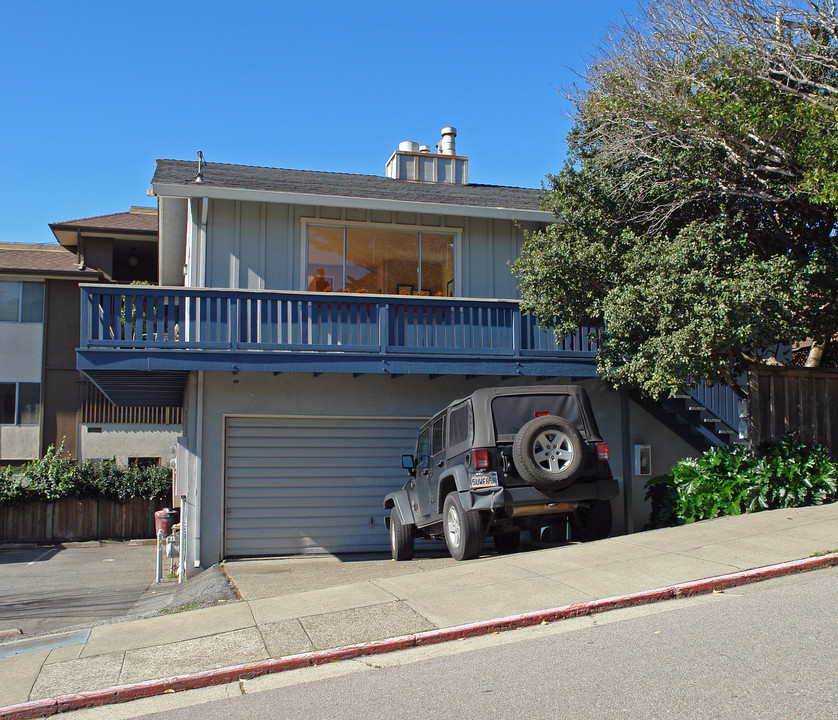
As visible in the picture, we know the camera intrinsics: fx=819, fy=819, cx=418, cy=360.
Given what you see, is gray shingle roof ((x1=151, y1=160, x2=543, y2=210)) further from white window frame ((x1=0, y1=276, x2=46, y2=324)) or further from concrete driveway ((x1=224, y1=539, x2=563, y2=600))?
white window frame ((x1=0, y1=276, x2=46, y2=324))

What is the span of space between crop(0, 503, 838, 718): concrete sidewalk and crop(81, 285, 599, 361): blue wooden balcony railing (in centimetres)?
392

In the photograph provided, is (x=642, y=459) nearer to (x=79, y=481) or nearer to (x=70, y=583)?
(x=70, y=583)

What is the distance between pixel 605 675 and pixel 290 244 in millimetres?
10689

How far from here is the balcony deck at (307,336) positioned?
12.0 m

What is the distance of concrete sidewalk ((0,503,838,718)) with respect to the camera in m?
6.62

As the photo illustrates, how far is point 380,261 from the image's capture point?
15266 mm

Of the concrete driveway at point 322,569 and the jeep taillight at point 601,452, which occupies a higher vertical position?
the jeep taillight at point 601,452

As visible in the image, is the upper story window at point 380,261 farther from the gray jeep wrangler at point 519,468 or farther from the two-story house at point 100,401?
the two-story house at point 100,401

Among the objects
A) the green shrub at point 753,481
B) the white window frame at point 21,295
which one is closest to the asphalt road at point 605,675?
the green shrub at point 753,481

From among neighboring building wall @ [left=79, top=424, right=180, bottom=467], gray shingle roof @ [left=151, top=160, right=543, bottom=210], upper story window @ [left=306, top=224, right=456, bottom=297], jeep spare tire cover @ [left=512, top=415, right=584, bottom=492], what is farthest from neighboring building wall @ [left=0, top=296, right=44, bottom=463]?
jeep spare tire cover @ [left=512, top=415, right=584, bottom=492]

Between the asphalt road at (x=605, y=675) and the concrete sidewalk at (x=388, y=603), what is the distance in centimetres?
53

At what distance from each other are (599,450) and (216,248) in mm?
7561

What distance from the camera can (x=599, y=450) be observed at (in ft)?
33.0

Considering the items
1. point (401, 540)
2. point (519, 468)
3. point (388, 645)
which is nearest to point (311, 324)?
point (401, 540)
